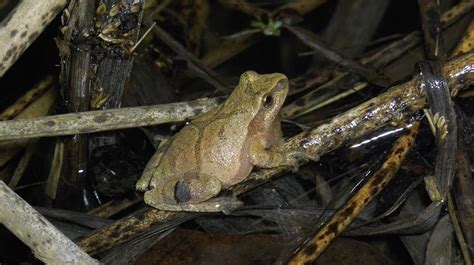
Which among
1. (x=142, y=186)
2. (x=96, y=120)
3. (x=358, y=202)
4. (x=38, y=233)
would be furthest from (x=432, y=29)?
(x=38, y=233)

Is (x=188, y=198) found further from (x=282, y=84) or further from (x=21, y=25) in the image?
(x=21, y=25)

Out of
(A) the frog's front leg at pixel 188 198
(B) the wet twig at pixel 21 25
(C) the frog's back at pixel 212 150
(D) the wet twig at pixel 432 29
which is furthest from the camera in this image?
(D) the wet twig at pixel 432 29

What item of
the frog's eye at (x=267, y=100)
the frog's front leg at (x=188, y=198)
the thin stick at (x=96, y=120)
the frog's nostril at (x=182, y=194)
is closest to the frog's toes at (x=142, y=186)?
the frog's front leg at (x=188, y=198)

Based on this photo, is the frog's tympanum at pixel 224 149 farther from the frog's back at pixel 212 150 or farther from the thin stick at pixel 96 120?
the thin stick at pixel 96 120

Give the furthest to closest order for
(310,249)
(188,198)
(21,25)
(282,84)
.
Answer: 1. (282,84)
2. (188,198)
3. (310,249)
4. (21,25)

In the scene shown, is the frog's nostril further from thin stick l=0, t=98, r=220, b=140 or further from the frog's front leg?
thin stick l=0, t=98, r=220, b=140

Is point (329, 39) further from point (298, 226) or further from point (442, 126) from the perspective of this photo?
point (298, 226)

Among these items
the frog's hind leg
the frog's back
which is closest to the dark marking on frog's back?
the frog's back

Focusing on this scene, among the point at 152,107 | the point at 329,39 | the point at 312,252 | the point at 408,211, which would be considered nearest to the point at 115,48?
the point at 152,107
